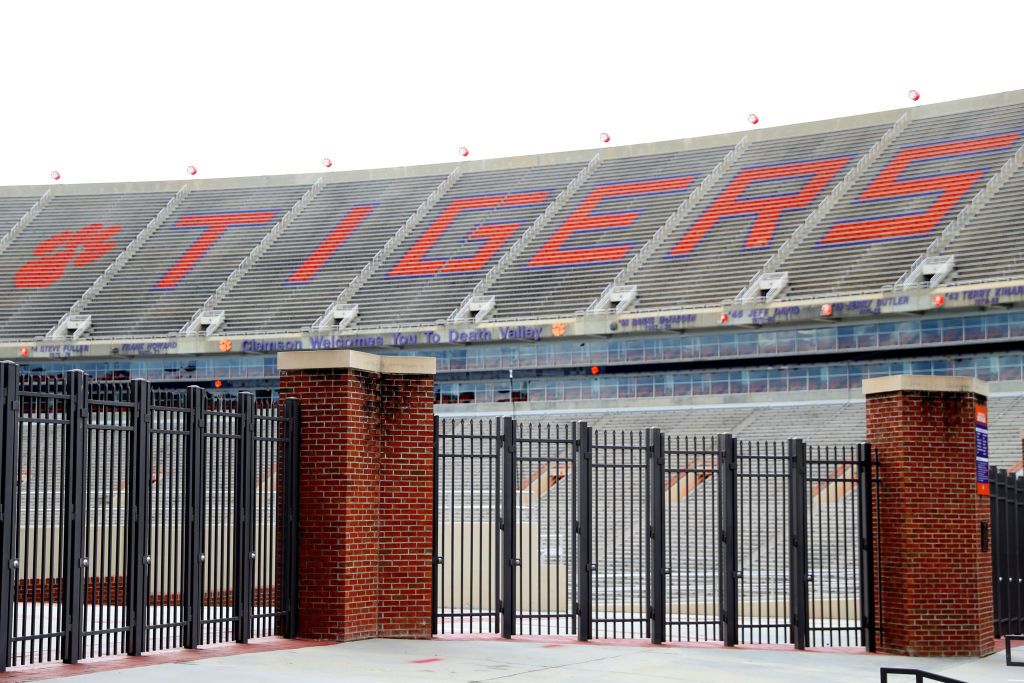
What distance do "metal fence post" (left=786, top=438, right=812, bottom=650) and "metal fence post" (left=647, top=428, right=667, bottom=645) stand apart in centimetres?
163

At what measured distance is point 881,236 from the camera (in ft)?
153

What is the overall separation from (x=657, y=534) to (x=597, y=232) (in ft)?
128

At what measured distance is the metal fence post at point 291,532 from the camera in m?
13.9

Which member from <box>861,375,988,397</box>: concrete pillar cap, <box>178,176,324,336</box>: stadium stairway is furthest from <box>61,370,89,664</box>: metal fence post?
<box>178,176,324,336</box>: stadium stairway

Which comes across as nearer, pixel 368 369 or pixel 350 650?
pixel 350 650

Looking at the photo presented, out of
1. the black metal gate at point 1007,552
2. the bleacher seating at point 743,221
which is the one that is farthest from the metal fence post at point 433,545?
the bleacher seating at point 743,221

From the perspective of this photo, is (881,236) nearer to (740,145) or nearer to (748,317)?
(748,317)

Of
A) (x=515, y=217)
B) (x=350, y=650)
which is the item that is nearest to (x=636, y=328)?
(x=515, y=217)

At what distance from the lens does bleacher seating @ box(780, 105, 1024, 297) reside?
148 feet

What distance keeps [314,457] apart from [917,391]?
704 centimetres

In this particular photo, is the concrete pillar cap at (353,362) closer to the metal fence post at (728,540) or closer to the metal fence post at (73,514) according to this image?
the metal fence post at (73,514)

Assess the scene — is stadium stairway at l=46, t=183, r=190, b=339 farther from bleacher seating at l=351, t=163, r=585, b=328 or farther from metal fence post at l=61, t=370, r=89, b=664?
metal fence post at l=61, t=370, r=89, b=664

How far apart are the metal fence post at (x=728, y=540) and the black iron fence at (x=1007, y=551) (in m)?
4.03

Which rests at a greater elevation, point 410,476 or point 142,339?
point 142,339
